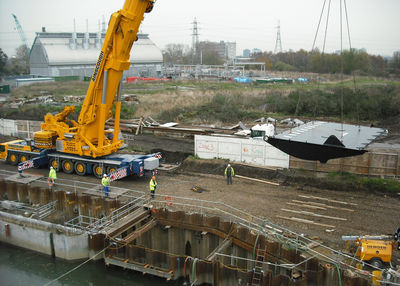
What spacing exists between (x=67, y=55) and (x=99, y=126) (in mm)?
63880

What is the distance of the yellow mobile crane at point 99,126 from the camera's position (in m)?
19.0

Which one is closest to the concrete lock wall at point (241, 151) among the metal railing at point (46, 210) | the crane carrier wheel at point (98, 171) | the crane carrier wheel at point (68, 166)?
the crane carrier wheel at point (98, 171)

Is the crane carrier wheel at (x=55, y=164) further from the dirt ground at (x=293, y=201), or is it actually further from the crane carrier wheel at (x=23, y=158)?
the crane carrier wheel at (x=23, y=158)

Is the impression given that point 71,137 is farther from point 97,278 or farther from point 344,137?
point 344,137

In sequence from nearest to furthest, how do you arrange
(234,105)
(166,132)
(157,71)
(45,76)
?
(166,132), (234,105), (45,76), (157,71)

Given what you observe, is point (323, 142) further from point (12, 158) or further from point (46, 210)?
point (12, 158)

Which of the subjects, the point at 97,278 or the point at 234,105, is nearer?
the point at 97,278

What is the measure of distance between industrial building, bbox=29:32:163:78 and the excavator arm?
59.7 meters

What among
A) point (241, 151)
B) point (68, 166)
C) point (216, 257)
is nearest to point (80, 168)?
point (68, 166)

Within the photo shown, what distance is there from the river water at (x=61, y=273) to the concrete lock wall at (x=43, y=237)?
421 millimetres

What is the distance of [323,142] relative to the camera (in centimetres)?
1315

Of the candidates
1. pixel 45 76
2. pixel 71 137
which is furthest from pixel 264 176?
pixel 45 76

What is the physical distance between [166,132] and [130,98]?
653 inches

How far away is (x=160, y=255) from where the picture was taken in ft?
47.1
